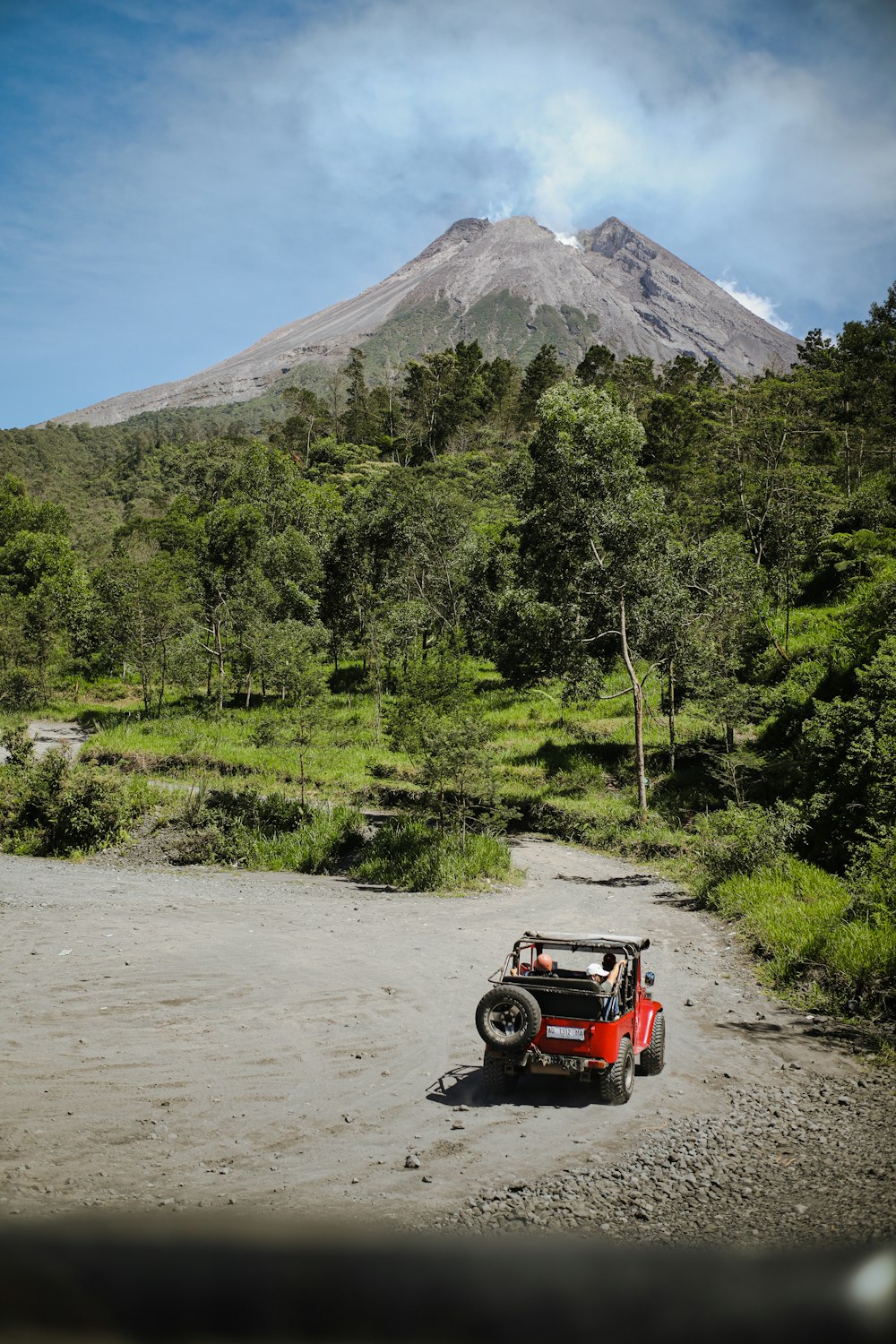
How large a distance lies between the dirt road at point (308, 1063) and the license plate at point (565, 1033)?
0.66 meters

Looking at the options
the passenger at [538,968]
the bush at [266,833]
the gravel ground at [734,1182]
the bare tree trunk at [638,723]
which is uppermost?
the bare tree trunk at [638,723]

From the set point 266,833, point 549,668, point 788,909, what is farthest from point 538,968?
point 549,668

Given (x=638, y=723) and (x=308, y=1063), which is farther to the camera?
(x=638, y=723)

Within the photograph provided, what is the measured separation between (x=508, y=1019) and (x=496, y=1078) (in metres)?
0.67

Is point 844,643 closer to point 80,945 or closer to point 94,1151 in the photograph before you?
point 80,945

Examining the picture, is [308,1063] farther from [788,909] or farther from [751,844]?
[751,844]

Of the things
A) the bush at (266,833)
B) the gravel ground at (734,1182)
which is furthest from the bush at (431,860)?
the gravel ground at (734,1182)

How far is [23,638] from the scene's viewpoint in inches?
1996

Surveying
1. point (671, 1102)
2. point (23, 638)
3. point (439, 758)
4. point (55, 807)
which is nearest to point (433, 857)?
point (439, 758)

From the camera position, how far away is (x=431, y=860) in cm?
2033

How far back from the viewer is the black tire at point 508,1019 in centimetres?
768

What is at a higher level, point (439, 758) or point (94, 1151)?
point (439, 758)

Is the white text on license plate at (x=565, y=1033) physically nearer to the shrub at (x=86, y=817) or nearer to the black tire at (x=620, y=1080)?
the black tire at (x=620, y=1080)

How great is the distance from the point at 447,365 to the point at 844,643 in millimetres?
81131
